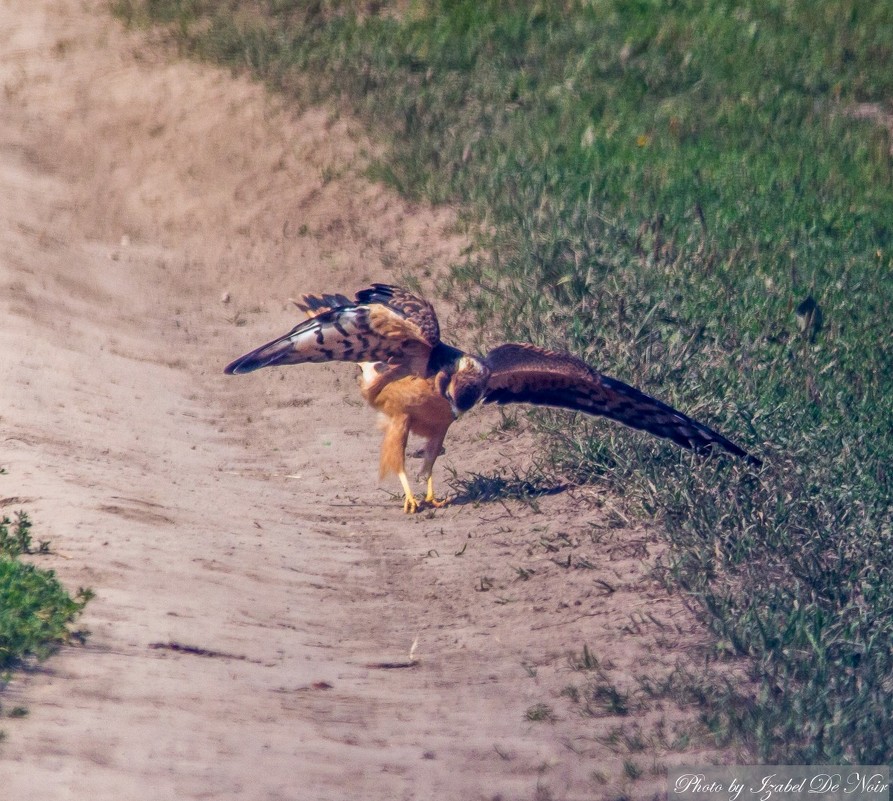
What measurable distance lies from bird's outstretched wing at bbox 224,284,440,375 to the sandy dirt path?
2.62 ft

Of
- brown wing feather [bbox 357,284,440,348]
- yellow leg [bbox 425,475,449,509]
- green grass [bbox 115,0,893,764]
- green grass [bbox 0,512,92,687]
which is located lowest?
yellow leg [bbox 425,475,449,509]

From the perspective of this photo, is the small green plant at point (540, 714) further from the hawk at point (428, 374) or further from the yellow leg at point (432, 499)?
the yellow leg at point (432, 499)

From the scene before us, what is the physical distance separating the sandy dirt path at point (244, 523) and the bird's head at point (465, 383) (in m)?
0.61

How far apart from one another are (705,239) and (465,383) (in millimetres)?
3368

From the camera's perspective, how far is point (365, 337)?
5949 millimetres

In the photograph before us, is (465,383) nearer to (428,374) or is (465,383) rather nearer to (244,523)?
(428,374)

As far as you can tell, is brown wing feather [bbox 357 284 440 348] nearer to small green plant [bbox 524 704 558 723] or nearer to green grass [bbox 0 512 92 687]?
green grass [bbox 0 512 92 687]

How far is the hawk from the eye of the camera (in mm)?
5758

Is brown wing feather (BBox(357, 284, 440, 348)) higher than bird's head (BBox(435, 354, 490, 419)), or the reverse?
brown wing feather (BBox(357, 284, 440, 348))

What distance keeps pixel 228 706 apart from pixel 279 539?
179 cm

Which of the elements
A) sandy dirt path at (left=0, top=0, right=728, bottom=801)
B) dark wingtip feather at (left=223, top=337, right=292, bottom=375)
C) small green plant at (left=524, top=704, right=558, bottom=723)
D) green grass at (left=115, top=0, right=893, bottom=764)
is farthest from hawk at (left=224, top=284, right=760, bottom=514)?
small green plant at (left=524, top=704, right=558, bottom=723)

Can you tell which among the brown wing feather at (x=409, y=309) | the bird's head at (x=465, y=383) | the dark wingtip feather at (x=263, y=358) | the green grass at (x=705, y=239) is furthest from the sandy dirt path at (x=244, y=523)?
the brown wing feather at (x=409, y=309)

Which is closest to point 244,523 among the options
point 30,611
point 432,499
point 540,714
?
point 432,499

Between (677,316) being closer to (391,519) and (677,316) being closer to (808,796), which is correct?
(391,519)
